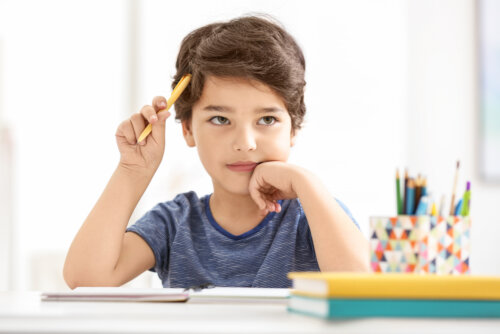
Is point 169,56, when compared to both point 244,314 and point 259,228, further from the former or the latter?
point 244,314

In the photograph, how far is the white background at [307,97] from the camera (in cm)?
299

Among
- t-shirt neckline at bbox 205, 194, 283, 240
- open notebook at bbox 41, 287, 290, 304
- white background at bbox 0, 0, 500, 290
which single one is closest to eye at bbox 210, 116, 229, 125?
t-shirt neckline at bbox 205, 194, 283, 240

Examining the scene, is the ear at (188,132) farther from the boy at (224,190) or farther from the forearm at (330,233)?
the forearm at (330,233)

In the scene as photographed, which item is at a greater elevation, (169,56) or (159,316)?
(169,56)

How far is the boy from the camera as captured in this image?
120 centimetres

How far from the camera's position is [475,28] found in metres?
3.03

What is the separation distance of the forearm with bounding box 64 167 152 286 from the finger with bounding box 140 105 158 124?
0.49 feet

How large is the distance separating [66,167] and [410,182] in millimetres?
2657

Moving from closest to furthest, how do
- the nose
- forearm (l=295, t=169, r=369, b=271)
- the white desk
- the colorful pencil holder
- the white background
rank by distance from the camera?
1. the white desk
2. the colorful pencil holder
3. forearm (l=295, t=169, r=369, b=271)
4. the nose
5. the white background

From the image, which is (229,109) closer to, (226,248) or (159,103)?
(159,103)

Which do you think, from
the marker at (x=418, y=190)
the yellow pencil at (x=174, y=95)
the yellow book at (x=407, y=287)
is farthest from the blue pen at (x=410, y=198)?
the yellow pencil at (x=174, y=95)

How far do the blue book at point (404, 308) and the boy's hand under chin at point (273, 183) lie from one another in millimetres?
571

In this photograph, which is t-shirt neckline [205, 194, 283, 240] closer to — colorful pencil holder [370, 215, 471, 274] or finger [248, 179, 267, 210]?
finger [248, 179, 267, 210]

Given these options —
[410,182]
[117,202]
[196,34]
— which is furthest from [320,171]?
[410,182]
